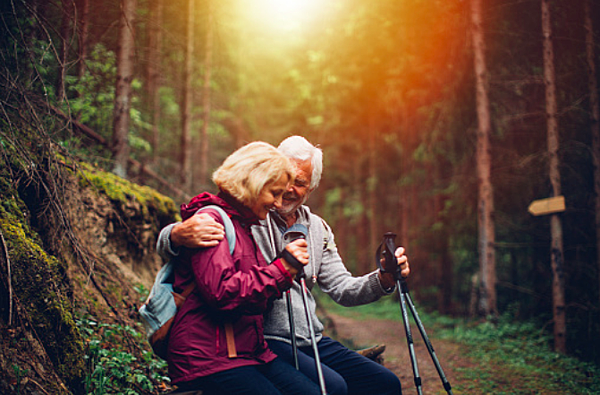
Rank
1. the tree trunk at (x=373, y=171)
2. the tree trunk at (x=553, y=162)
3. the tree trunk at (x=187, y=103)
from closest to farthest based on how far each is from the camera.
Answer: the tree trunk at (x=553, y=162) < the tree trunk at (x=187, y=103) < the tree trunk at (x=373, y=171)

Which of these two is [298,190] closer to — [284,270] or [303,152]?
[303,152]

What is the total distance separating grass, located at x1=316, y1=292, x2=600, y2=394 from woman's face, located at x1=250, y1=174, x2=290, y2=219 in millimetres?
5155

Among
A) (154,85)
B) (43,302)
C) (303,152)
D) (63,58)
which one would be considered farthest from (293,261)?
(154,85)

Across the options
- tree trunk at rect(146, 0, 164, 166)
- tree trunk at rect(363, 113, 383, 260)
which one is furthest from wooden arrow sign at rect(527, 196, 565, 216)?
tree trunk at rect(363, 113, 383, 260)

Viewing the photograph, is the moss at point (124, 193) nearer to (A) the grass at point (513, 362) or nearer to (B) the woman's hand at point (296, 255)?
(B) the woman's hand at point (296, 255)

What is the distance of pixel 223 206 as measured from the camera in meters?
2.36

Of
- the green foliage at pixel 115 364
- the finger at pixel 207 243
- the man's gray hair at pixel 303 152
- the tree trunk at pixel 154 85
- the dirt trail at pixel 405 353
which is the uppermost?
the tree trunk at pixel 154 85

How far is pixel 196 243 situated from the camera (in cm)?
211

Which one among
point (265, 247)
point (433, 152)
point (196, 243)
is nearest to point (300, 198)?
point (265, 247)

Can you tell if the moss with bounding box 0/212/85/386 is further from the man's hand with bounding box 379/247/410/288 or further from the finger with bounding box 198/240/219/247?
the man's hand with bounding box 379/247/410/288

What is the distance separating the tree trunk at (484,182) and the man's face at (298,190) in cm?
840

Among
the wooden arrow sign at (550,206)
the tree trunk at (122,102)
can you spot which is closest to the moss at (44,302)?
the tree trunk at (122,102)

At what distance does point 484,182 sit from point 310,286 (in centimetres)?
859

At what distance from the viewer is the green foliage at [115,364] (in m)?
3.32
